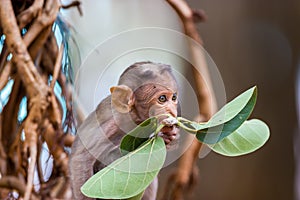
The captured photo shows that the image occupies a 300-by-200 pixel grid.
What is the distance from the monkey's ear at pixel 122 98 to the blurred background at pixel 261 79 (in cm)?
59

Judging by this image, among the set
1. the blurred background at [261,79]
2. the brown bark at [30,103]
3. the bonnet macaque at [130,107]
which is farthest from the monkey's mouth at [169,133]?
the blurred background at [261,79]

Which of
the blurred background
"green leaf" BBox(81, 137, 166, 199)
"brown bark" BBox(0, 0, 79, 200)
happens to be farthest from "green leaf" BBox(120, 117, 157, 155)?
the blurred background

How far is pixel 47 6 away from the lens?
451 millimetres

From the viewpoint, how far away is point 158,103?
320 millimetres

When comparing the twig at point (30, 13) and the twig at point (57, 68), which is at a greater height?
the twig at point (30, 13)

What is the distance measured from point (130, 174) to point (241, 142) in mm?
83

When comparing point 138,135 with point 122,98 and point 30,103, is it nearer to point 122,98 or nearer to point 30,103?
point 122,98

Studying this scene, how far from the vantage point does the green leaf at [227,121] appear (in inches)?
12.2

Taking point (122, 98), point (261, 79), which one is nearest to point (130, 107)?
point (122, 98)

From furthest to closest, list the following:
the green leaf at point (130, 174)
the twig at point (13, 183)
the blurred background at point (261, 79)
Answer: the blurred background at point (261, 79), the twig at point (13, 183), the green leaf at point (130, 174)

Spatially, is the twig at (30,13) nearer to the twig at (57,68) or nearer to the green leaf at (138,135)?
the twig at (57,68)

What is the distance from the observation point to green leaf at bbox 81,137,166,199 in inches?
11.6

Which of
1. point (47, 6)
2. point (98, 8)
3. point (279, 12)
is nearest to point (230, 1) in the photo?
point (279, 12)

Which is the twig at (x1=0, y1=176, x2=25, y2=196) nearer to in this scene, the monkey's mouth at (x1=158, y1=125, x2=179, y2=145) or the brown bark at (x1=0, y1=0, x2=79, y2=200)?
the brown bark at (x1=0, y1=0, x2=79, y2=200)
